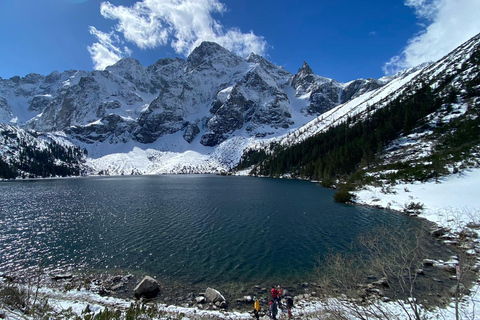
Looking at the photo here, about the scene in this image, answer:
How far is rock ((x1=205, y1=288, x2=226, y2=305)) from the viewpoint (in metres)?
18.4

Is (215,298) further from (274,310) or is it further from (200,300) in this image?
(274,310)

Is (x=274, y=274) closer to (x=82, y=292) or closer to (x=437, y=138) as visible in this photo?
(x=82, y=292)

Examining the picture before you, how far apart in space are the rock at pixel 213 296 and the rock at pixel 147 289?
4760mm

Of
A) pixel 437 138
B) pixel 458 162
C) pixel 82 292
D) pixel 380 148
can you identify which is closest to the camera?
pixel 82 292

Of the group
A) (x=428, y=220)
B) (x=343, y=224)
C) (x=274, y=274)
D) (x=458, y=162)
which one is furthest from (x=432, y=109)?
(x=274, y=274)

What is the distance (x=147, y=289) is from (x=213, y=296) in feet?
19.9

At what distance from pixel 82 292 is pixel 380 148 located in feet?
365

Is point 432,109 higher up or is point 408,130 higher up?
point 432,109

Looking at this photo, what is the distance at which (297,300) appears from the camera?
18.5 metres

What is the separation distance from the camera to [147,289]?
19578 millimetres

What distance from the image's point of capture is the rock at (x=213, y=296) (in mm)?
18359

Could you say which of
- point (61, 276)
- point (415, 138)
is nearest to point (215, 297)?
point (61, 276)

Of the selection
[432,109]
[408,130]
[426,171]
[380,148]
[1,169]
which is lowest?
[1,169]

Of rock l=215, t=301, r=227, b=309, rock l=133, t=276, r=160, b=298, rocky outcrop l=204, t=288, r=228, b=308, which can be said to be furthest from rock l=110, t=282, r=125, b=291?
rock l=215, t=301, r=227, b=309
